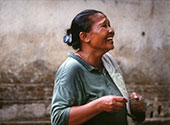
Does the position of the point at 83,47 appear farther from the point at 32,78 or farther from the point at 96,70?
the point at 32,78

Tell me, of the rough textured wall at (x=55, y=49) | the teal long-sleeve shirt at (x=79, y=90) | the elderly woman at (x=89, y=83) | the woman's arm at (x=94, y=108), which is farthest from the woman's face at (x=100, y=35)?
Answer: the rough textured wall at (x=55, y=49)

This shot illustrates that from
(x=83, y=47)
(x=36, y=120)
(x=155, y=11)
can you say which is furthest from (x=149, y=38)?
(x=83, y=47)

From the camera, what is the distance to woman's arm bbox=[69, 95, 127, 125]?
1.57m

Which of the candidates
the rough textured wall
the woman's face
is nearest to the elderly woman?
the woman's face

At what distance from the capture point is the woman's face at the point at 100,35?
182 cm

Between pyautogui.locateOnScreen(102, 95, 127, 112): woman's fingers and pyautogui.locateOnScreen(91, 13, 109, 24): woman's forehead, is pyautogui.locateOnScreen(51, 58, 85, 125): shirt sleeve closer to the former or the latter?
pyautogui.locateOnScreen(102, 95, 127, 112): woman's fingers

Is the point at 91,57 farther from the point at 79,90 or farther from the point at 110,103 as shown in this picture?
the point at 110,103

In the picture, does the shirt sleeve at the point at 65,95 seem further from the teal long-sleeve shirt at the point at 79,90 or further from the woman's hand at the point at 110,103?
the woman's hand at the point at 110,103

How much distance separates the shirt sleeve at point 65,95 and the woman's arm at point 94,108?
0.05m

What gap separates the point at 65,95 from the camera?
5.37 feet

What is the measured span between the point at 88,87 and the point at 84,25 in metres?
0.49

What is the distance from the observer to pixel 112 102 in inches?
61.4

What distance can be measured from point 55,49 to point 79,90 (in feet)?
10.0

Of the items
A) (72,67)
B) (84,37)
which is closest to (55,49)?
(84,37)
